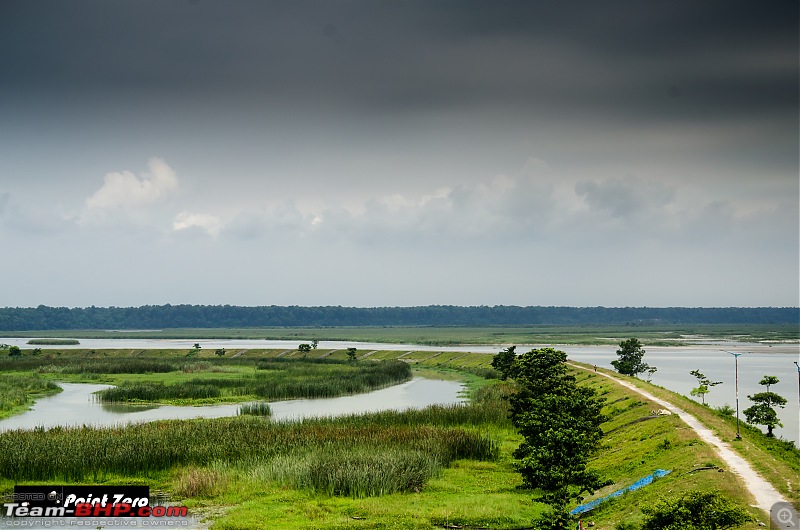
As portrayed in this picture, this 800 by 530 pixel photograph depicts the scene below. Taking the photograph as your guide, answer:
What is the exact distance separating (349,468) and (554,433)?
8233mm

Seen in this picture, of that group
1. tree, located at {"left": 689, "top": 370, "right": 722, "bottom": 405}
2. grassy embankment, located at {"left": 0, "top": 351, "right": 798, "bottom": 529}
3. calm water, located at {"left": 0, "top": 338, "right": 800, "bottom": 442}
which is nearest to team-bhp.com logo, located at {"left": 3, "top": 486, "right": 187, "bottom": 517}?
grassy embankment, located at {"left": 0, "top": 351, "right": 798, "bottom": 529}

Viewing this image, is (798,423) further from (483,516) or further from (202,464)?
(202,464)

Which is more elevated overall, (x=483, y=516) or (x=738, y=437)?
(x=738, y=437)

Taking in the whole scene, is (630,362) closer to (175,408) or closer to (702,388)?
(702,388)

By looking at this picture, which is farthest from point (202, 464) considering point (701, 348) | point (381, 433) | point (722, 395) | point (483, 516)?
point (701, 348)

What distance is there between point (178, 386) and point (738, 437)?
156 ft

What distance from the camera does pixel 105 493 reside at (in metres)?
25.6

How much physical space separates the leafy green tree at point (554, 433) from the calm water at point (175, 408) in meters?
17.5

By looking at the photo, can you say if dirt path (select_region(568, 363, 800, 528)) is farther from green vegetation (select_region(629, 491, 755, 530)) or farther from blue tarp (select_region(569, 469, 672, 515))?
green vegetation (select_region(629, 491, 755, 530))

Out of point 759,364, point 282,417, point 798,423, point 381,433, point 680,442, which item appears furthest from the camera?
point 759,364

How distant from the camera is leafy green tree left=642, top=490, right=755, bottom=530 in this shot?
13.9 meters

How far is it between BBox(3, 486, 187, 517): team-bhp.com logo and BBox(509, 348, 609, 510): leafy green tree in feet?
39.7

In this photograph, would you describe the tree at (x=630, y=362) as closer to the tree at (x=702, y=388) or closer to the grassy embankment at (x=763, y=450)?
the tree at (x=702, y=388)

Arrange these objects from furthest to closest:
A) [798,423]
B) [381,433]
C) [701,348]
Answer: [701,348] < [798,423] < [381,433]
